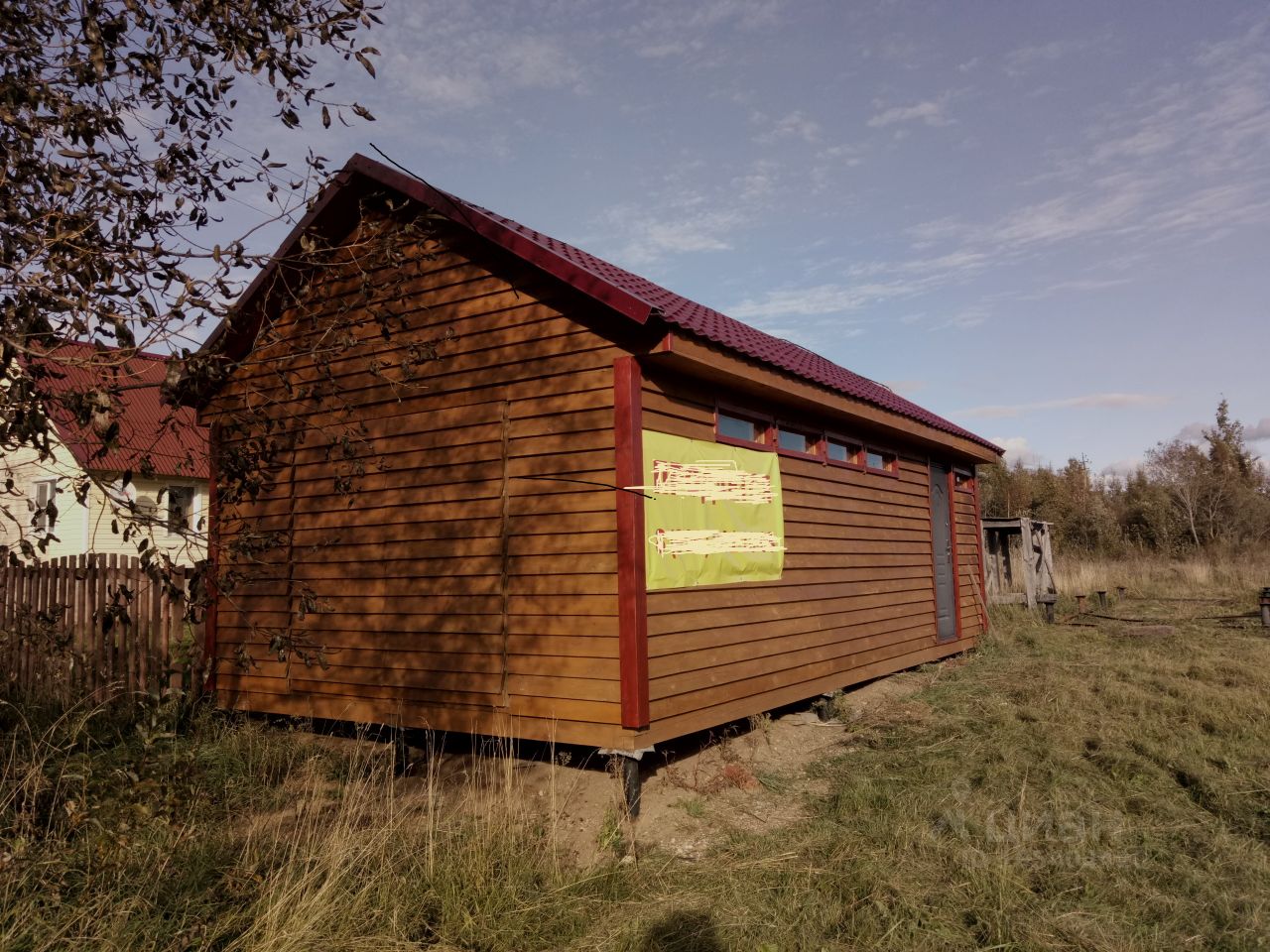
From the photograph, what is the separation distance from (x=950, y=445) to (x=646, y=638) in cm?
803

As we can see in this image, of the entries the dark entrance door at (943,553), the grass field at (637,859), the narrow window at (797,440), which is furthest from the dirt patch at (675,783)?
the dark entrance door at (943,553)

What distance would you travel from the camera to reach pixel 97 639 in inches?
337

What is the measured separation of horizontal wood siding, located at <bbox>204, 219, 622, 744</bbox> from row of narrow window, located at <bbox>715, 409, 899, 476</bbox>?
5.39 ft

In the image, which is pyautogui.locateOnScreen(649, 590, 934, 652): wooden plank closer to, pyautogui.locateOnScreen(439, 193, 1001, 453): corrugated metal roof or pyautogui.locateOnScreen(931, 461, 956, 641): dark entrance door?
pyautogui.locateOnScreen(931, 461, 956, 641): dark entrance door

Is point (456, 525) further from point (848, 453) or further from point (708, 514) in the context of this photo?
point (848, 453)

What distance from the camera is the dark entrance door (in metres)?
13.1

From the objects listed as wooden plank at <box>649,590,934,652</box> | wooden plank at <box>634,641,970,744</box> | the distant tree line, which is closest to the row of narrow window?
wooden plank at <box>649,590,934,652</box>

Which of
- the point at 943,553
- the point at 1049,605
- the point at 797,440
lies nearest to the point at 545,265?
the point at 797,440

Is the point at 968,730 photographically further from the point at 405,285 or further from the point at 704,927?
the point at 405,285

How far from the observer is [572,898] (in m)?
4.55

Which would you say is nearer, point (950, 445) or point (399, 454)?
point (399, 454)

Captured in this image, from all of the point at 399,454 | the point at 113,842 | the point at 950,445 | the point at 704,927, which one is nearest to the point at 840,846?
the point at 704,927

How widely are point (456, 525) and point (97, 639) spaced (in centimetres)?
405

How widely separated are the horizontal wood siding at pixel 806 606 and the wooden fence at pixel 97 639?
192 inches
